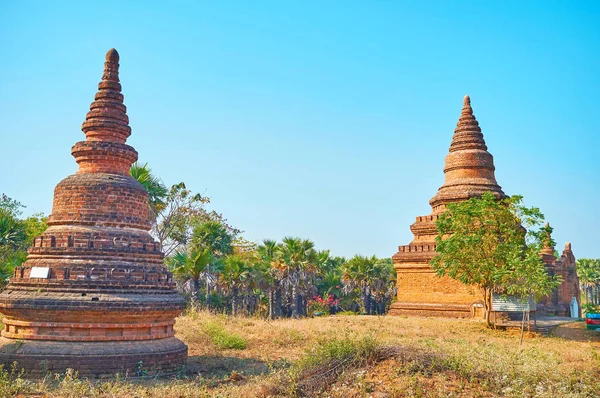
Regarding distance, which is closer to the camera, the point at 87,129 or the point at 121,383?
the point at 121,383

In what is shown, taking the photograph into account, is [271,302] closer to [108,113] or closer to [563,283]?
[563,283]

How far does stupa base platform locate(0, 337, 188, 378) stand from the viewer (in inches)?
452

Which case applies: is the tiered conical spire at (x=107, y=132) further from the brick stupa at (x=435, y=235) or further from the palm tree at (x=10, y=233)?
the brick stupa at (x=435, y=235)

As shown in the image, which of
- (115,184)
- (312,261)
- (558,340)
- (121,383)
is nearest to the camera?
(121,383)

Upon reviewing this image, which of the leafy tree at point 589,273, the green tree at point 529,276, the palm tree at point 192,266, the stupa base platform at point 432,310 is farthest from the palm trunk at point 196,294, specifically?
the leafy tree at point 589,273

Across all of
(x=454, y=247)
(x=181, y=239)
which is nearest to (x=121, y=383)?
(x=454, y=247)

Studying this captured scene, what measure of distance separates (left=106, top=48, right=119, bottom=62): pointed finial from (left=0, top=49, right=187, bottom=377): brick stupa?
1.26 metres

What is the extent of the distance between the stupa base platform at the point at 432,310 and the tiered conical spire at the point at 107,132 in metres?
16.7

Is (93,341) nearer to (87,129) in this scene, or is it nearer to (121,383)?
(121,383)

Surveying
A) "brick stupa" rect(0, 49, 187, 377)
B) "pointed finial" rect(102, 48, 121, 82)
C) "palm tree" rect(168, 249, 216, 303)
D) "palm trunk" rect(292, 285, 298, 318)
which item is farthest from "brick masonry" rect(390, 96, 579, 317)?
"pointed finial" rect(102, 48, 121, 82)

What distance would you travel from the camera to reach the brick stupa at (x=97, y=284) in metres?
11.7

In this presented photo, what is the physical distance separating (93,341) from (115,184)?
136 inches

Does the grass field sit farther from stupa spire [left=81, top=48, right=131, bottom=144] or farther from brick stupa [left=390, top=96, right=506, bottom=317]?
brick stupa [left=390, top=96, right=506, bottom=317]

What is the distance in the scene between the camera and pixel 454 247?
20453 mm
